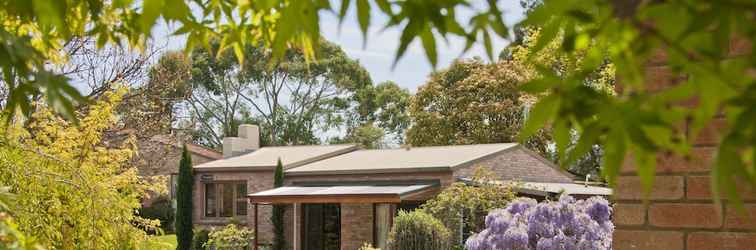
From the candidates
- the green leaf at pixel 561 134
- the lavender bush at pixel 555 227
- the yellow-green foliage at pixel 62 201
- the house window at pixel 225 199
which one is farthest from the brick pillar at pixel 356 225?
the green leaf at pixel 561 134

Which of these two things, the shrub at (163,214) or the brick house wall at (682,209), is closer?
the brick house wall at (682,209)

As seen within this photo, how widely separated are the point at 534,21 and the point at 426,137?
33120 millimetres

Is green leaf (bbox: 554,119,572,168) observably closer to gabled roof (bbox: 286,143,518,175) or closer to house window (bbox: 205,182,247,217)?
gabled roof (bbox: 286,143,518,175)

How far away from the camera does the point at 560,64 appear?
29016mm

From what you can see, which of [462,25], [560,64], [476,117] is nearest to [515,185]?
[560,64]

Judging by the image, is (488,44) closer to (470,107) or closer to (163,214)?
(470,107)

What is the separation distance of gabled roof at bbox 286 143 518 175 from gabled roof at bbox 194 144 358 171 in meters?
0.48

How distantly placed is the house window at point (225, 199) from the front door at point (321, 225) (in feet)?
9.26

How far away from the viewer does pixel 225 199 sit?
28.1m

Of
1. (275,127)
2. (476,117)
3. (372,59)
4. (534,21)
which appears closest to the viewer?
(534,21)

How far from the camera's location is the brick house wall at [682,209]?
123 inches

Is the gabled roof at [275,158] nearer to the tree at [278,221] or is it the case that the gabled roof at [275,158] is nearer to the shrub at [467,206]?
the tree at [278,221]

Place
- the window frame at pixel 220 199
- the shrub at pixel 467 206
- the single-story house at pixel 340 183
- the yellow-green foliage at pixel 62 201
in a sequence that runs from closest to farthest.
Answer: the yellow-green foliage at pixel 62 201
the shrub at pixel 467 206
the single-story house at pixel 340 183
the window frame at pixel 220 199

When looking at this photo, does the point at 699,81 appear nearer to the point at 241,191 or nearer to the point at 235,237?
the point at 235,237
